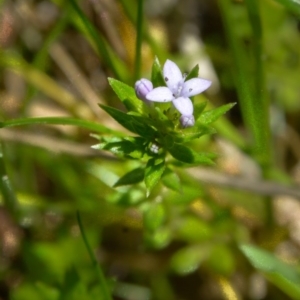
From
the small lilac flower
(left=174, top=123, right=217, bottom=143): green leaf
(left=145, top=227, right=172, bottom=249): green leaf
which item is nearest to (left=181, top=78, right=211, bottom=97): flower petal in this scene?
the small lilac flower

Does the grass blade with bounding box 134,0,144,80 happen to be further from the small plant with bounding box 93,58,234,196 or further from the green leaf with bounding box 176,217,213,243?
the green leaf with bounding box 176,217,213,243

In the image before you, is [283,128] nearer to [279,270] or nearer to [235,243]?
[235,243]

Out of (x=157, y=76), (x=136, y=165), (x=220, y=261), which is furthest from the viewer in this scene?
(x=220, y=261)

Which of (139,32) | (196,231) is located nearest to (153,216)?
(196,231)

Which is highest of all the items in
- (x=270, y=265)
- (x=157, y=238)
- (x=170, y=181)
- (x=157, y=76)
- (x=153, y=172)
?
(x=157, y=76)

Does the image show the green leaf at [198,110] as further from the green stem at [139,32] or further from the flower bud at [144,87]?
the green stem at [139,32]

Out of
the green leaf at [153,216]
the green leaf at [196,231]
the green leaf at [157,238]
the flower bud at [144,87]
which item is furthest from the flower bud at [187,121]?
the green leaf at [196,231]

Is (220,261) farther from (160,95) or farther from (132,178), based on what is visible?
(160,95)
